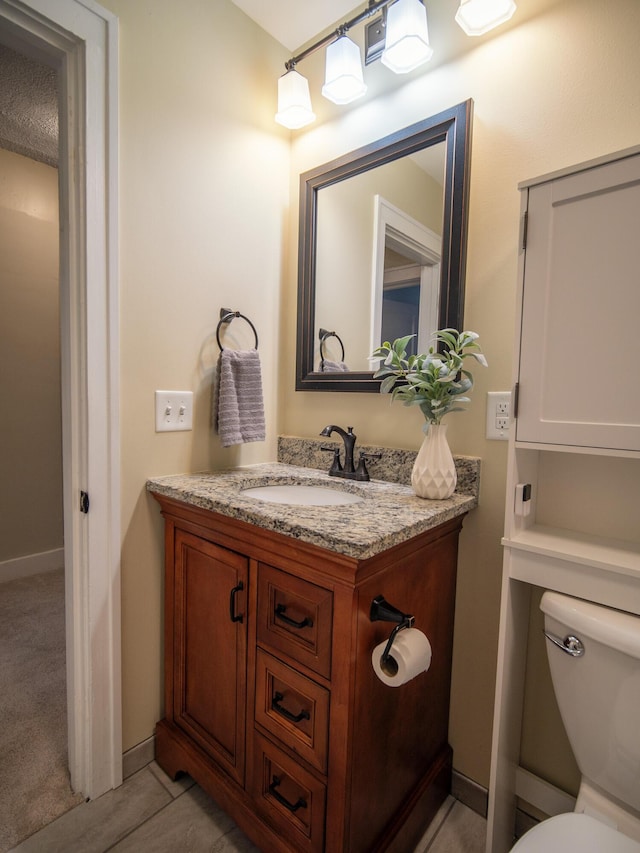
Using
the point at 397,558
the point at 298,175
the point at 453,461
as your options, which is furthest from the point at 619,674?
the point at 298,175

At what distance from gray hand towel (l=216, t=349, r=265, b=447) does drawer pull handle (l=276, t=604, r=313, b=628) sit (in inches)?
22.7

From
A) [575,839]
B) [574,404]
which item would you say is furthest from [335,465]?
[575,839]

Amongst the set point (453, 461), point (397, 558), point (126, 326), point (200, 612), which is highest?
point (126, 326)

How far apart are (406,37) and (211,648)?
5.79ft

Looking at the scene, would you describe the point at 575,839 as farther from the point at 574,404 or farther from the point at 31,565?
the point at 31,565

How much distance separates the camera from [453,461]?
118cm

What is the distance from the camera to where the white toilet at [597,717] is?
2.44 ft

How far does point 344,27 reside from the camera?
4.40ft

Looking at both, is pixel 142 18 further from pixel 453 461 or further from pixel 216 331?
pixel 453 461

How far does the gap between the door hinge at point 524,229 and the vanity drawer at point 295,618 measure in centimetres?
84

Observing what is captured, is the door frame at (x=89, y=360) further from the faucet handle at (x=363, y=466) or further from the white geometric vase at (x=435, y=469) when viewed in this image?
the white geometric vase at (x=435, y=469)

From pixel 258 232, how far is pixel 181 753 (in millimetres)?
1700

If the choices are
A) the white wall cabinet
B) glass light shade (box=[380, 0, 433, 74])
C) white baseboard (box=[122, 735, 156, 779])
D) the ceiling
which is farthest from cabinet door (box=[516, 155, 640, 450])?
white baseboard (box=[122, 735, 156, 779])

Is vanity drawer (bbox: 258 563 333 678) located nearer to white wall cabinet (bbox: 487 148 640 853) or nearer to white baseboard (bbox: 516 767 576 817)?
white wall cabinet (bbox: 487 148 640 853)
